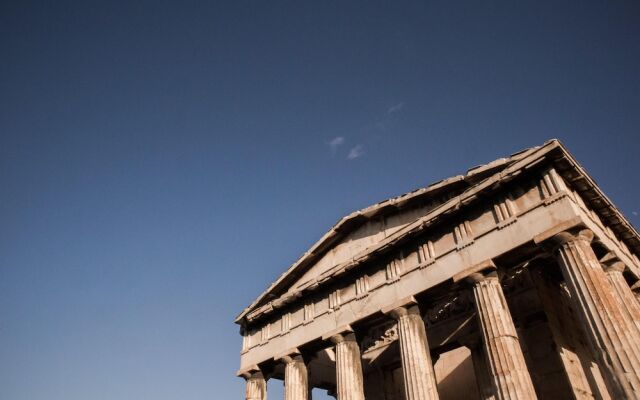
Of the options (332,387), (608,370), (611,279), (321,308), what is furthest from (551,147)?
(332,387)

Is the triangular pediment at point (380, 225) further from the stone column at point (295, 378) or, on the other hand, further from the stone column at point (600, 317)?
the stone column at point (600, 317)

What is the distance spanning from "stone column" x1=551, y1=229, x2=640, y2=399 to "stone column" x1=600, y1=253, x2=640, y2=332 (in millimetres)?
431

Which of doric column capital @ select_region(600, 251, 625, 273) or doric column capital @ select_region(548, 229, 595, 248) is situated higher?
doric column capital @ select_region(600, 251, 625, 273)

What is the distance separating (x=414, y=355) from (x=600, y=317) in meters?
4.85

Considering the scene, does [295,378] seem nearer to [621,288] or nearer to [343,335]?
[343,335]

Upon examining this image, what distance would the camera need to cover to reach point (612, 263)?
11562 millimetres

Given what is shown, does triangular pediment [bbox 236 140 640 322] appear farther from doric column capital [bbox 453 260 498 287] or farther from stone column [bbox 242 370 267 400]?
stone column [bbox 242 370 267 400]

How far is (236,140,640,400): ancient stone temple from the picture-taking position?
9.78 m

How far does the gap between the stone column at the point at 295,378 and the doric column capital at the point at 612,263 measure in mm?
10093

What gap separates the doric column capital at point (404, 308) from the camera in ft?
41.0

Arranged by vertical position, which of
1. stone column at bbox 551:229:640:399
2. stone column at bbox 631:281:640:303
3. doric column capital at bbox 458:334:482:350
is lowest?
stone column at bbox 551:229:640:399

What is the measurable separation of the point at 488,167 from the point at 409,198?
2.81 metres

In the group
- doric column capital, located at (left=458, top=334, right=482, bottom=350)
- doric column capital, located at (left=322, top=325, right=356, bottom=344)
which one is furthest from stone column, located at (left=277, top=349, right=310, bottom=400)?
doric column capital, located at (left=458, top=334, right=482, bottom=350)

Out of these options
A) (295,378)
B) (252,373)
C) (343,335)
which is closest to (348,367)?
(343,335)
